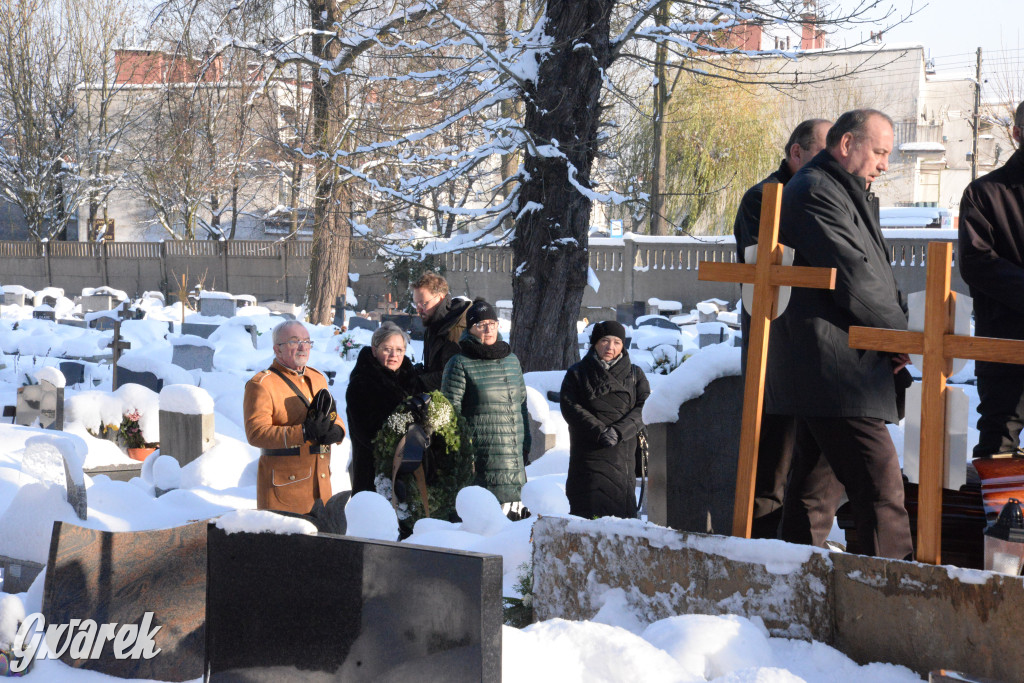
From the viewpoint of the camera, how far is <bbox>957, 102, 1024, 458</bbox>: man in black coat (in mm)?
4082

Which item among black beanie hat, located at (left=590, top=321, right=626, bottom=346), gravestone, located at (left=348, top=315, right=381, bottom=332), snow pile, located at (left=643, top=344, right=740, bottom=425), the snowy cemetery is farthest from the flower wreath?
gravestone, located at (left=348, top=315, right=381, bottom=332)

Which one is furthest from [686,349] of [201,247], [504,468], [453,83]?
[201,247]

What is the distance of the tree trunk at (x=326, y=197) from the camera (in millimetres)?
12961

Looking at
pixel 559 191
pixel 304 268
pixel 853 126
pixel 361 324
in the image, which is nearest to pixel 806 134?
pixel 853 126

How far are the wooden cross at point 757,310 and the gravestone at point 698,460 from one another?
167cm

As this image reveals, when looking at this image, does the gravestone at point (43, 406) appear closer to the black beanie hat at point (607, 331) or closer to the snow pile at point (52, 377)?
the snow pile at point (52, 377)

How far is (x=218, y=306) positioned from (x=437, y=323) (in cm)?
1690

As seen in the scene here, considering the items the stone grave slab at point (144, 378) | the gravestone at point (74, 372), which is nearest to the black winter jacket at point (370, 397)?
the stone grave slab at point (144, 378)

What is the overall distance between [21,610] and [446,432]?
2688 millimetres

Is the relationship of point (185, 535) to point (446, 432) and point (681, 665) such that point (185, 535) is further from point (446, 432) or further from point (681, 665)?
point (446, 432)

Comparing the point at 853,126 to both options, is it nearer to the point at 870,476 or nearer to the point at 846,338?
the point at 846,338

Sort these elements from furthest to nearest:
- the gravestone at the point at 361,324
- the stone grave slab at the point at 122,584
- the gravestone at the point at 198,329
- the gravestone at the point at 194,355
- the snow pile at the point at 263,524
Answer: the gravestone at the point at 361,324
the gravestone at the point at 198,329
the gravestone at the point at 194,355
the stone grave slab at the point at 122,584
the snow pile at the point at 263,524

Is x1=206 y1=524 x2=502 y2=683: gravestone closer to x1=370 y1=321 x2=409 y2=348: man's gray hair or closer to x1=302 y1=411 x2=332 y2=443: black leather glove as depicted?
x1=302 y1=411 x2=332 y2=443: black leather glove

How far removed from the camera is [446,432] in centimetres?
578
